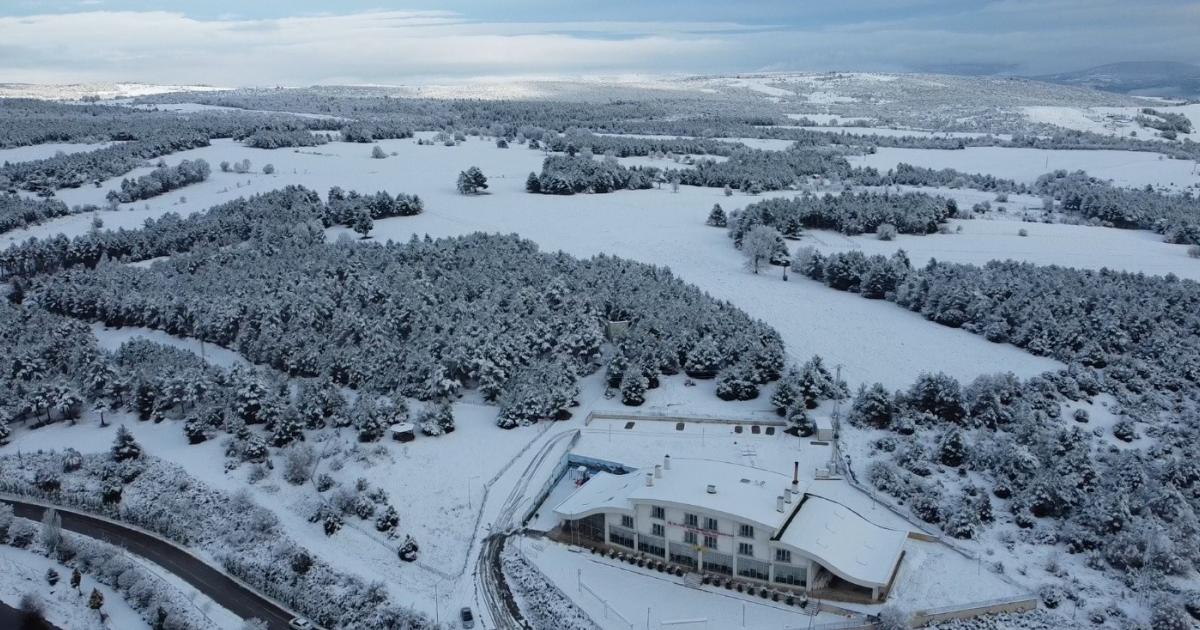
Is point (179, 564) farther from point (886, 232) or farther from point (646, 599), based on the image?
point (886, 232)

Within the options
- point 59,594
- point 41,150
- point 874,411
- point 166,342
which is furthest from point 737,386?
point 41,150

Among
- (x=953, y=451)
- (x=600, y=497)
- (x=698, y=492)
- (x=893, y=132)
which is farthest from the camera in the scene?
(x=893, y=132)

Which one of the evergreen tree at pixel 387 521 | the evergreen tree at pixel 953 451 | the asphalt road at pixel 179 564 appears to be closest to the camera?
the asphalt road at pixel 179 564

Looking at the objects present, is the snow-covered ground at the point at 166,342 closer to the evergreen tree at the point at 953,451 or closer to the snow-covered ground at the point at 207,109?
the evergreen tree at the point at 953,451

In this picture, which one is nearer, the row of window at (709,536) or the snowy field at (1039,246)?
the row of window at (709,536)

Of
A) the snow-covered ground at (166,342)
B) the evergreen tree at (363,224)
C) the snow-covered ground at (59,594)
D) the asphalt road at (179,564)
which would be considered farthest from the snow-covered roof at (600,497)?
the evergreen tree at (363,224)

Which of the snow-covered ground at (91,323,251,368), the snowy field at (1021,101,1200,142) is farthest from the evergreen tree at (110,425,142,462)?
the snowy field at (1021,101,1200,142)

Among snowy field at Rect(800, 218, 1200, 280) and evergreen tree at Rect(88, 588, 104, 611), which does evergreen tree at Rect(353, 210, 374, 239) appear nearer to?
snowy field at Rect(800, 218, 1200, 280)
